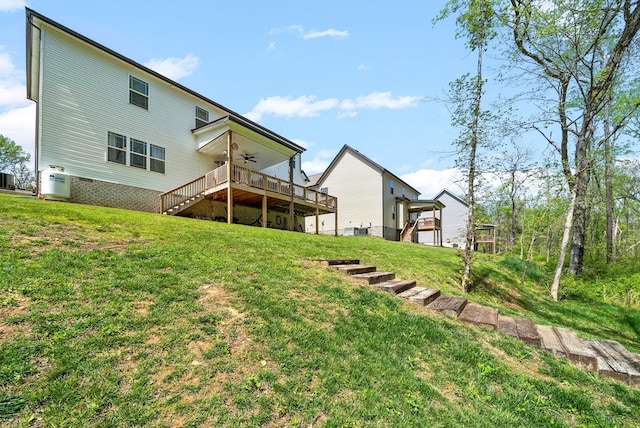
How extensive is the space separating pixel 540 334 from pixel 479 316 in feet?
2.57

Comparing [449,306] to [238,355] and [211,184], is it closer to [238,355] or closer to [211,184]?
[238,355]

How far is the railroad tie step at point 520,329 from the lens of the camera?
3.85 metres

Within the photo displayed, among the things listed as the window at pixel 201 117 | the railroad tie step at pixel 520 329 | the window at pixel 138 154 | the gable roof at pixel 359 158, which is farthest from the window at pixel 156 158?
the gable roof at pixel 359 158

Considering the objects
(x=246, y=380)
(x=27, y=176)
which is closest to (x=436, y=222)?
(x=246, y=380)

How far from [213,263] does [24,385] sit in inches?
110

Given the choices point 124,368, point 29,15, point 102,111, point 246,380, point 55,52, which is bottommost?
point 246,380

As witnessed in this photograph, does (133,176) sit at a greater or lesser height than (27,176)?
lesser

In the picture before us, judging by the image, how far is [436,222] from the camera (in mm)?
26375

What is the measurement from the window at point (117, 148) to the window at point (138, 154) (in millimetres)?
303

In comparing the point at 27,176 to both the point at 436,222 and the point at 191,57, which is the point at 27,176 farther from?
the point at 436,222

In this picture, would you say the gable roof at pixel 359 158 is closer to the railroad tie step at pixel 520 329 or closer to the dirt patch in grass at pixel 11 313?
the railroad tie step at pixel 520 329

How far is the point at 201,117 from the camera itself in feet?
51.8

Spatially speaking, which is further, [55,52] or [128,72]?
[128,72]

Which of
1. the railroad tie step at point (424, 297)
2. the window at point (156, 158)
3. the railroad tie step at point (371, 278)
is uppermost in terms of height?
the window at point (156, 158)
